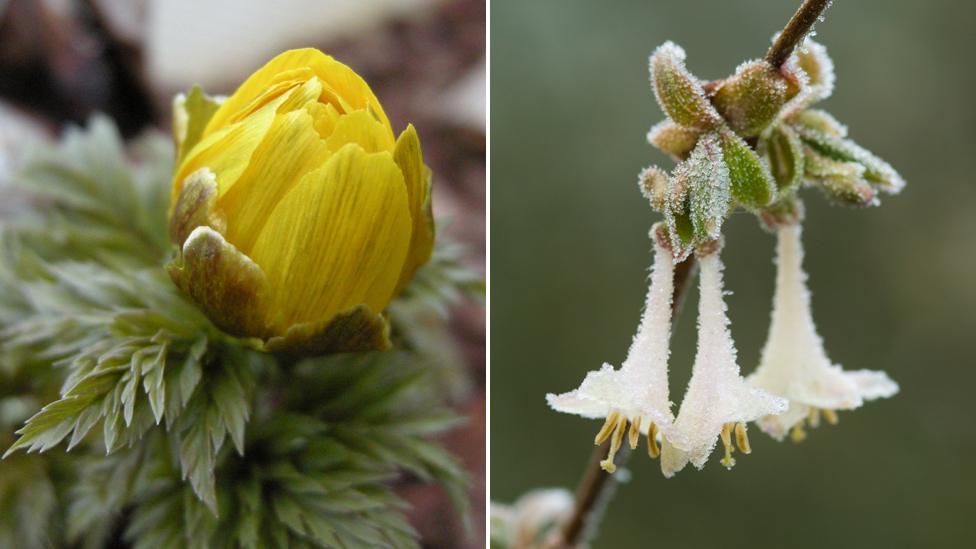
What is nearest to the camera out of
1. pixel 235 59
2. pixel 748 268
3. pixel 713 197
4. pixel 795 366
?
pixel 713 197

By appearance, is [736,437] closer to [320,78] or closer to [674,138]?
[674,138]

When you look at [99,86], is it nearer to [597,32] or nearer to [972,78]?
[597,32]

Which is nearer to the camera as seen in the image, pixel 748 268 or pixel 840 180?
pixel 840 180

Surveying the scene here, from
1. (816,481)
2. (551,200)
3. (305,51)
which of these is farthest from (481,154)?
(816,481)

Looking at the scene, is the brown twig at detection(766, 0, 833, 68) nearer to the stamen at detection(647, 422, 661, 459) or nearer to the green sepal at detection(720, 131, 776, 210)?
the green sepal at detection(720, 131, 776, 210)

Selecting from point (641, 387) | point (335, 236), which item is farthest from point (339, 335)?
point (641, 387)

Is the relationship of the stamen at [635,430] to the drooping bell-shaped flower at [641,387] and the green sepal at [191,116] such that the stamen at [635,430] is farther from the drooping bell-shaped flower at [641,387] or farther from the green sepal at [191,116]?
the green sepal at [191,116]

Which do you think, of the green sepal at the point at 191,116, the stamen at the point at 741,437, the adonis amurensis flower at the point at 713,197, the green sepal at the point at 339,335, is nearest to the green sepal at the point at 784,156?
the adonis amurensis flower at the point at 713,197
